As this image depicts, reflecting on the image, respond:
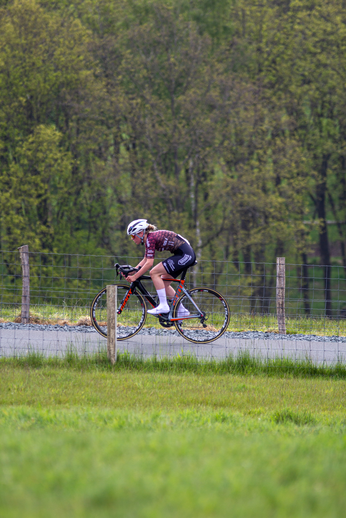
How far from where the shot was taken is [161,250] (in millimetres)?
9164

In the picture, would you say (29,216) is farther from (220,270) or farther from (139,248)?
(220,270)

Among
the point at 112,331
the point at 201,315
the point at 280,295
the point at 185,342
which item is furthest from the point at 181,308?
the point at 280,295

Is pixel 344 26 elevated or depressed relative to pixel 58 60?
elevated

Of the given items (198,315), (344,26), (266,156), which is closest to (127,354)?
(198,315)

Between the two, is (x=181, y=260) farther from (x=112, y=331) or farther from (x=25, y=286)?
(x=25, y=286)

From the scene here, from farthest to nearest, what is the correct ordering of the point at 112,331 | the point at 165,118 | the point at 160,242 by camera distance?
the point at 165,118 → the point at 160,242 → the point at 112,331

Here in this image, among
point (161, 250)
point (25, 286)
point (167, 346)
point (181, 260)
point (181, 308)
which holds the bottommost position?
point (167, 346)

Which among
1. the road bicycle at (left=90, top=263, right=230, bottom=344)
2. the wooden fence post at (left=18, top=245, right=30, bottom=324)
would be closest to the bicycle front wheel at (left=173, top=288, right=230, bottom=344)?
the road bicycle at (left=90, top=263, right=230, bottom=344)

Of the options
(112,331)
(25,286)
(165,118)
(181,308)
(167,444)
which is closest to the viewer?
(167,444)

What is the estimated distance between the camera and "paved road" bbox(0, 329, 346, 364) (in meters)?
8.72

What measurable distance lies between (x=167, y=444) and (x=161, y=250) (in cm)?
546

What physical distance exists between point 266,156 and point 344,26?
24.7 feet

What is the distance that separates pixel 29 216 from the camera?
2819cm

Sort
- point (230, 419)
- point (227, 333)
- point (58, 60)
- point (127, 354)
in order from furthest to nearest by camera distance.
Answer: point (58, 60) < point (227, 333) < point (127, 354) < point (230, 419)
